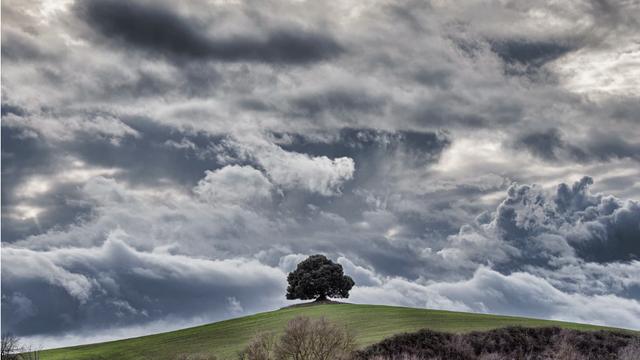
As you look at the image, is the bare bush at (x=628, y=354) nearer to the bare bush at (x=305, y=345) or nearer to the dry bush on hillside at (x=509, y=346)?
the dry bush on hillside at (x=509, y=346)

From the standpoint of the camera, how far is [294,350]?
37000 mm

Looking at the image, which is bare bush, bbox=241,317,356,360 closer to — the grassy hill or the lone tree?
the grassy hill

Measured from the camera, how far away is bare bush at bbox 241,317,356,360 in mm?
36938

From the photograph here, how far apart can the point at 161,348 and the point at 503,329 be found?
40843 millimetres

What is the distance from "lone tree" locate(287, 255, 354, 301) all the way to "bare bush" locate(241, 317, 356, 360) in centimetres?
7728

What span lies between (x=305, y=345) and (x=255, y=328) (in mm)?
44029

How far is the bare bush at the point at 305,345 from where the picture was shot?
36938mm

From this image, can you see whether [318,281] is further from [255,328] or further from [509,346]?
[509,346]

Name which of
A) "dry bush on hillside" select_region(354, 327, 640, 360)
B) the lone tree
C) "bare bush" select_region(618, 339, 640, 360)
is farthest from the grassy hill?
the lone tree

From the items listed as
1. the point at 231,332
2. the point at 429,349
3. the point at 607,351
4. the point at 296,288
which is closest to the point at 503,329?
the point at 607,351

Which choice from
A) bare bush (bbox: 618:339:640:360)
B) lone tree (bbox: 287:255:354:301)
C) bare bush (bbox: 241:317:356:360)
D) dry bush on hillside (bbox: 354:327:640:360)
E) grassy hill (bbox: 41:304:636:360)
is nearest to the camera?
bare bush (bbox: 241:317:356:360)

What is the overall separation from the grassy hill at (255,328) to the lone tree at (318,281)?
70.5ft

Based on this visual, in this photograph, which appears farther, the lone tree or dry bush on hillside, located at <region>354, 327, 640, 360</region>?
the lone tree

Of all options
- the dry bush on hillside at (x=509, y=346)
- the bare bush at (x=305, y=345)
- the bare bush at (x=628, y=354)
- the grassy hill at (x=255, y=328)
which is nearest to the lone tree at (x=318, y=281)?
the grassy hill at (x=255, y=328)
